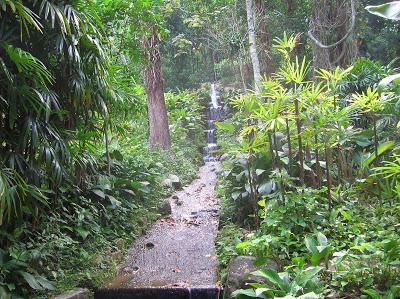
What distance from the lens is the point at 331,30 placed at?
30.1 feet

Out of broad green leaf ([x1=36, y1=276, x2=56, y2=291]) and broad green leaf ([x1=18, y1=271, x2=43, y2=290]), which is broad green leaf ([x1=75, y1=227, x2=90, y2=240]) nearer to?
broad green leaf ([x1=36, y1=276, x2=56, y2=291])

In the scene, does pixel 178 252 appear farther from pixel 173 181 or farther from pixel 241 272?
pixel 173 181

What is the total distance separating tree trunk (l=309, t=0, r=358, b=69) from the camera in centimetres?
909

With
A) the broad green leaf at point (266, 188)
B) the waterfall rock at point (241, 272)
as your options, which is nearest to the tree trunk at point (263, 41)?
the broad green leaf at point (266, 188)

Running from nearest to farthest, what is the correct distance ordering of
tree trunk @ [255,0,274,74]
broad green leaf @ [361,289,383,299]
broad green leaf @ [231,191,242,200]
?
broad green leaf @ [361,289,383,299], broad green leaf @ [231,191,242,200], tree trunk @ [255,0,274,74]

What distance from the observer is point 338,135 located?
14.0ft

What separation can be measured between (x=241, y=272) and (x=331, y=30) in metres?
7.47

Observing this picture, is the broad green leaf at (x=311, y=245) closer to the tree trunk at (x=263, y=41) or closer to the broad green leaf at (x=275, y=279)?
the broad green leaf at (x=275, y=279)

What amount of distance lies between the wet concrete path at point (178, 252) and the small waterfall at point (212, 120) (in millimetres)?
6429

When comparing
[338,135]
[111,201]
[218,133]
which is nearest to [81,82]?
[111,201]

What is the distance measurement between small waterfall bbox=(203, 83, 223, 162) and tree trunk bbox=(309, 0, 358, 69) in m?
5.35

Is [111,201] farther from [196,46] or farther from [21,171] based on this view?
[196,46]

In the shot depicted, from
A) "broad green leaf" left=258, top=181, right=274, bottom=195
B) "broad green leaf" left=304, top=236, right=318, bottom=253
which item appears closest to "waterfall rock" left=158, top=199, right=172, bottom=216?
"broad green leaf" left=258, top=181, right=274, bottom=195

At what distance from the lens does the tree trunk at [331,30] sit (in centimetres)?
909
